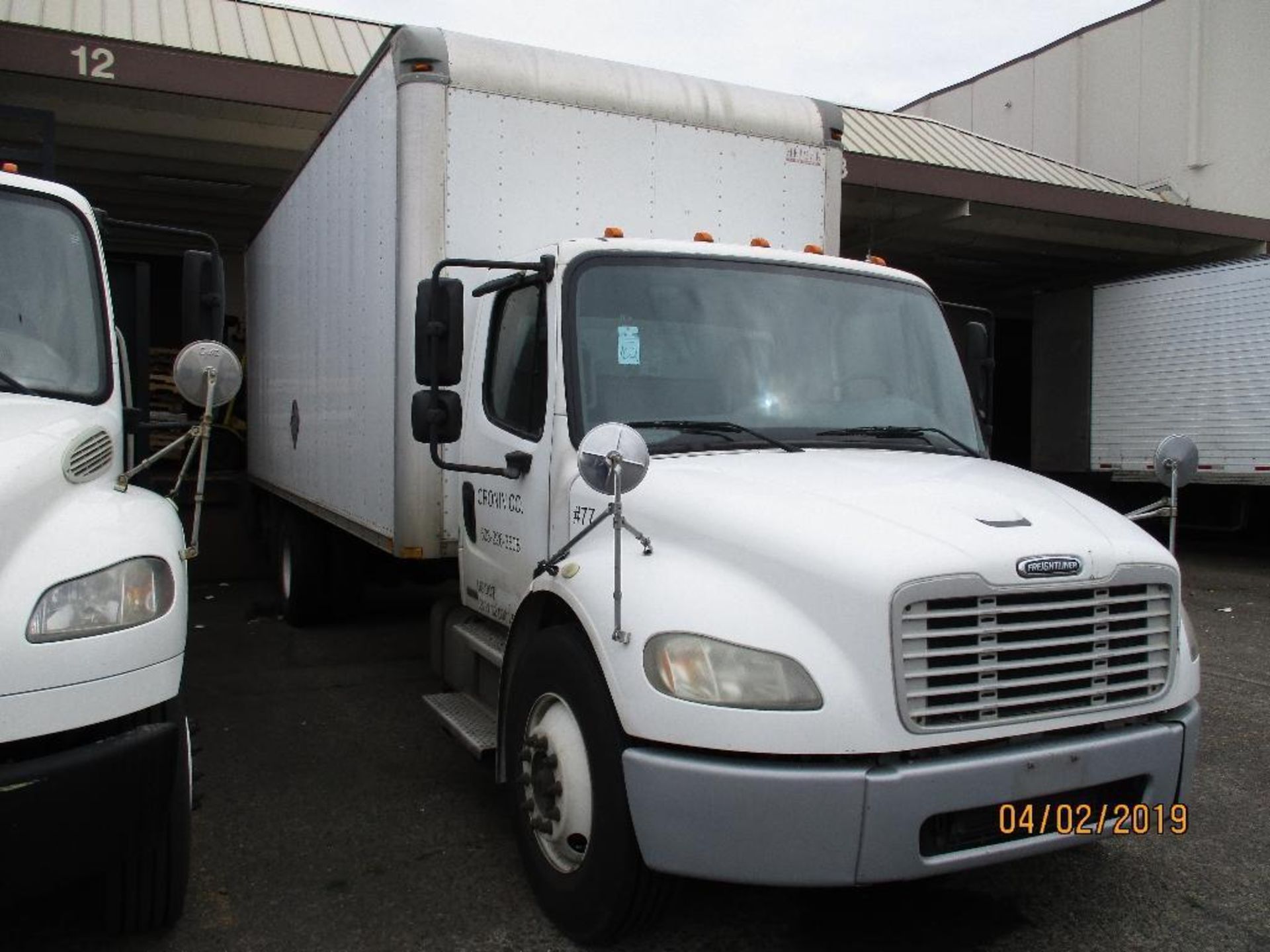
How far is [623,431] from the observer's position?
124 inches

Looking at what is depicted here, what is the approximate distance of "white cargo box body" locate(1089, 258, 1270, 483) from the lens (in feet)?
45.8

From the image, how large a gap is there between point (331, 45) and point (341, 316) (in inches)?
305

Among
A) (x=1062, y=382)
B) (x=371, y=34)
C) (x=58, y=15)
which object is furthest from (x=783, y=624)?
(x=1062, y=382)

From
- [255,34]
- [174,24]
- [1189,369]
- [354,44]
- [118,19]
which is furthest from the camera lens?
[1189,369]

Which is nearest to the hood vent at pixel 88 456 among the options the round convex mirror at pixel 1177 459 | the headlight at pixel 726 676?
the headlight at pixel 726 676

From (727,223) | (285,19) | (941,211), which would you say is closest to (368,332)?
(727,223)

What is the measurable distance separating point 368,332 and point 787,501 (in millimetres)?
3440

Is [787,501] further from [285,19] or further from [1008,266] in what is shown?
[1008,266]

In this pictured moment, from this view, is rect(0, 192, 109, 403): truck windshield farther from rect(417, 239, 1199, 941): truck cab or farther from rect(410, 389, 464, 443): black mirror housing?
rect(417, 239, 1199, 941): truck cab

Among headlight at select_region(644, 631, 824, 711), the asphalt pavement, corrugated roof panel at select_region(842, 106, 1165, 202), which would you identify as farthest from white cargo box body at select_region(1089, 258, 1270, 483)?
headlight at select_region(644, 631, 824, 711)

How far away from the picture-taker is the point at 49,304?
396cm

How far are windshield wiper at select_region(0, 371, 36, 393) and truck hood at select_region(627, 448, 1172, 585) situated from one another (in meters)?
2.15

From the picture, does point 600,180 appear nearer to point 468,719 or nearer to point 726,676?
point 468,719
